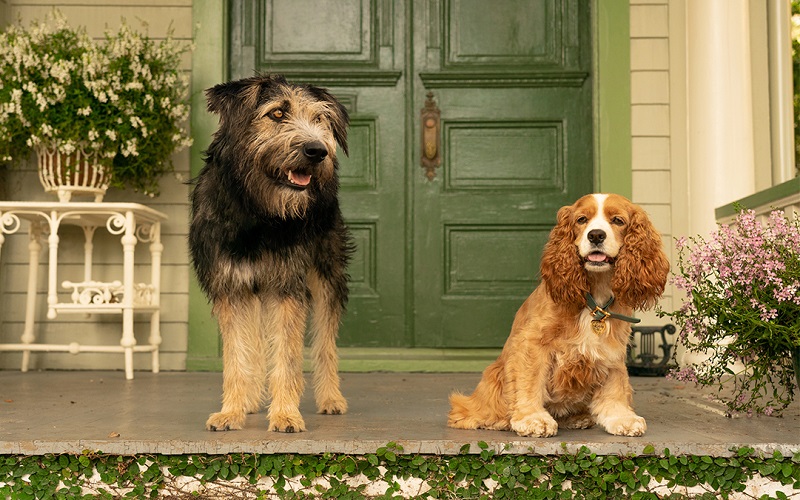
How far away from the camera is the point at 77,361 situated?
633cm

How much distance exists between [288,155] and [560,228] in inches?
42.8

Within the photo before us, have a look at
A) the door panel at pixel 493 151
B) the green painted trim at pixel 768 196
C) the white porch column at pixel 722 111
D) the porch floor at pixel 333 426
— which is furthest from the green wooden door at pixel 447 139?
the porch floor at pixel 333 426

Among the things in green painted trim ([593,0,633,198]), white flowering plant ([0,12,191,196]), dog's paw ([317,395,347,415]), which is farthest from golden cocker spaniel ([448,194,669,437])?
white flowering plant ([0,12,191,196])

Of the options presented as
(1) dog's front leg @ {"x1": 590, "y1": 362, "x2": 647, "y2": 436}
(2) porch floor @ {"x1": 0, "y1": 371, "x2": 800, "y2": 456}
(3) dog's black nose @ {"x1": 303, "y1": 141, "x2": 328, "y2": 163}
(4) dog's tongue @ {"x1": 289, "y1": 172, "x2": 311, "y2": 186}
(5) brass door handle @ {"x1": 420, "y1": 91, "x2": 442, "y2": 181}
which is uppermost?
(5) brass door handle @ {"x1": 420, "y1": 91, "x2": 442, "y2": 181}

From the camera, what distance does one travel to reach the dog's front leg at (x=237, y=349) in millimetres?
3475

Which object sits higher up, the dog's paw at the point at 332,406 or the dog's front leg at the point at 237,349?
the dog's front leg at the point at 237,349

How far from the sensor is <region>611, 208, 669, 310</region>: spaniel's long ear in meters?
3.20

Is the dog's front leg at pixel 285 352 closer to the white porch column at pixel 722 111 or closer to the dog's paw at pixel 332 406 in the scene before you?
the dog's paw at pixel 332 406

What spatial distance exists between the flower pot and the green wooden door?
1401 millimetres

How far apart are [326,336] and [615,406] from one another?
4.76ft

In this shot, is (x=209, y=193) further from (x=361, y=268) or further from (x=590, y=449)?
(x=361, y=268)

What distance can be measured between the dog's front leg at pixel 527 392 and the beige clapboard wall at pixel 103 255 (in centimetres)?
364

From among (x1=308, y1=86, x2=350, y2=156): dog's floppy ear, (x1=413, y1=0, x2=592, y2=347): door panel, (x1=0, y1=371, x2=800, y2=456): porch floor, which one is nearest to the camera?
(x1=0, y1=371, x2=800, y2=456): porch floor

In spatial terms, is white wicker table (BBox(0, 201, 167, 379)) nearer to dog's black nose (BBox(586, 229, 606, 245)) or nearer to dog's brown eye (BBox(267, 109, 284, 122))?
dog's brown eye (BBox(267, 109, 284, 122))
